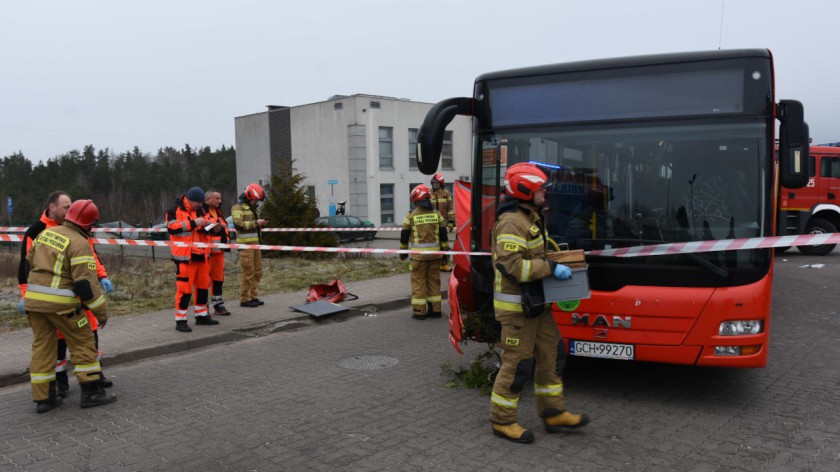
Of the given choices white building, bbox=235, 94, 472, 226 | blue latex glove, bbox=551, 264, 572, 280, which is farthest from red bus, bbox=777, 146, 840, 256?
white building, bbox=235, 94, 472, 226

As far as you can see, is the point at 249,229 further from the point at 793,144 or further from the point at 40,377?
the point at 793,144

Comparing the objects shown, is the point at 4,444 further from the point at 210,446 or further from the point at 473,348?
the point at 473,348

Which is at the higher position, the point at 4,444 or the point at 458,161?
the point at 458,161

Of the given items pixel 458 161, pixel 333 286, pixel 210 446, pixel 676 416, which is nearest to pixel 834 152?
pixel 333 286

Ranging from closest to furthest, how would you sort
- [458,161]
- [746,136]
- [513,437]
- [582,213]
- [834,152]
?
[513,437], [746,136], [582,213], [834,152], [458,161]

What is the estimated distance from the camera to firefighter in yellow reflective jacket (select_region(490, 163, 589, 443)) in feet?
15.3

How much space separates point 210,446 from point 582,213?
3.60m

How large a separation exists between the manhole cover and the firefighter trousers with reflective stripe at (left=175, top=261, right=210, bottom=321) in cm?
257

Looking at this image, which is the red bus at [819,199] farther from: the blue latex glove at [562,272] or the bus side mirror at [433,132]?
the blue latex glove at [562,272]

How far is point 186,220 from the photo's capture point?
8.57 metres

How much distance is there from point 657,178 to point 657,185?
6cm

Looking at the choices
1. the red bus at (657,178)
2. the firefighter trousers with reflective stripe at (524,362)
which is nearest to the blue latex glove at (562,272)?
the firefighter trousers with reflective stripe at (524,362)

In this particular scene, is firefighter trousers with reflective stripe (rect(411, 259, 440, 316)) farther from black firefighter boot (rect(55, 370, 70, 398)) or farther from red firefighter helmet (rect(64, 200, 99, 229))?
red firefighter helmet (rect(64, 200, 99, 229))

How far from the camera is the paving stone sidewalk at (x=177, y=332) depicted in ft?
24.6
